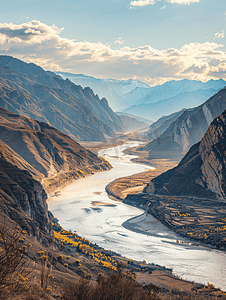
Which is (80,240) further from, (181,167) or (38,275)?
(181,167)

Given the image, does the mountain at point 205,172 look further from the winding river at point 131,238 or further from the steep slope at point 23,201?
the steep slope at point 23,201

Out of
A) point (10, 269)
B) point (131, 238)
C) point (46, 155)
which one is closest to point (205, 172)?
point (131, 238)

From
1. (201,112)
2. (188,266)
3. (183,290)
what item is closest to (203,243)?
(188,266)

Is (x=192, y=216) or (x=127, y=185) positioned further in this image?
(x=127, y=185)

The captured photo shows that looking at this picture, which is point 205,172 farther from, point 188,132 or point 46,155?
point 188,132

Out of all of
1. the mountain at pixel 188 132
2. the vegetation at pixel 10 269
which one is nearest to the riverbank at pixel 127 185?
the mountain at pixel 188 132

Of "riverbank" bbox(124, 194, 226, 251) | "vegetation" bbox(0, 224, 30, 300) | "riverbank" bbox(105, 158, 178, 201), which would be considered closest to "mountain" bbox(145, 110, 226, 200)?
"riverbank" bbox(124, 194, 226, 251)
